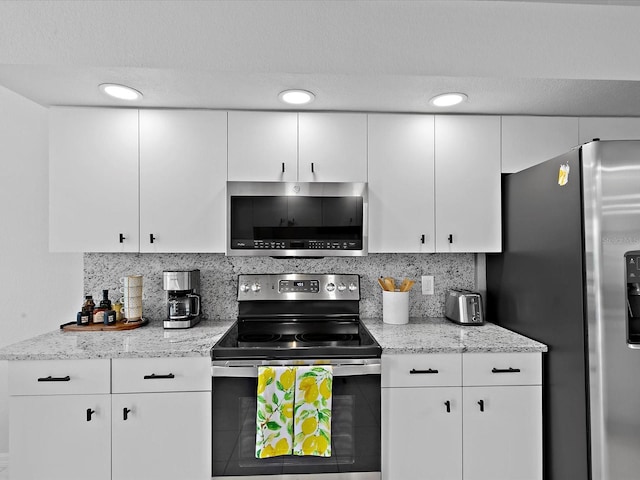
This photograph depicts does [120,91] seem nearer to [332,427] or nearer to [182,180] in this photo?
[182,180]

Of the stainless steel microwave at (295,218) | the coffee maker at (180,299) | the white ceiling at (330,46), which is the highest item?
the white ceiling at (330,46)

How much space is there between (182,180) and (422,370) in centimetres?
165

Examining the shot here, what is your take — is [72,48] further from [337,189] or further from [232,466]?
[232,466]

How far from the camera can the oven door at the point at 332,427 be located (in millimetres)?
1682

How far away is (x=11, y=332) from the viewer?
2289mm

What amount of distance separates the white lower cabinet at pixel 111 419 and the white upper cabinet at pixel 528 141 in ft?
6.77

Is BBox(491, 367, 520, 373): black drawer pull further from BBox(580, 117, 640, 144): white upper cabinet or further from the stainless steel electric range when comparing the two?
BBox(580, 117, 640, 144): white upper cabinet

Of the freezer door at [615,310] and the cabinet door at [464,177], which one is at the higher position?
the cabinet door at [464,177]

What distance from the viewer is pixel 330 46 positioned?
1.76 meters

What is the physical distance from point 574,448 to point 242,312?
184 centimetres

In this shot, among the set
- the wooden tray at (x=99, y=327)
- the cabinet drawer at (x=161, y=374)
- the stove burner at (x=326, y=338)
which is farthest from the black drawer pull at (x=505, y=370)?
the wooden tray at (x=99, y=327)

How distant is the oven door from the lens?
168cm

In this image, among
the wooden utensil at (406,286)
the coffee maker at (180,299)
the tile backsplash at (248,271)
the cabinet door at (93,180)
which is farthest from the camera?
the tile backsplash at (248,271)

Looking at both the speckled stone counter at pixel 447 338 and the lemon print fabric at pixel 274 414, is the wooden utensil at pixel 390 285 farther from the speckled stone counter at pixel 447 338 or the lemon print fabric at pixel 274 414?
the lemon print fabric at pixel 274 414
